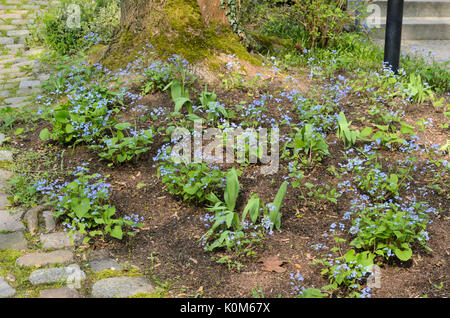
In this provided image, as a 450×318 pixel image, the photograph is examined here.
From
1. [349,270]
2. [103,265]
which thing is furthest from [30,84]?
[349,270]

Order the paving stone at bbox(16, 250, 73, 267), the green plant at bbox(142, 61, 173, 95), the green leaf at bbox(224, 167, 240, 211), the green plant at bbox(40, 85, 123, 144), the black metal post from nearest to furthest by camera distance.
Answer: the paving stone at bbox(16, 250, 73, 267), the green leaf at bbox(224, 167, 240, 211), the green plant at bbox(40, 85, 123, 144), the green plant at bbox(142, 61, 173, 95), the black metal post

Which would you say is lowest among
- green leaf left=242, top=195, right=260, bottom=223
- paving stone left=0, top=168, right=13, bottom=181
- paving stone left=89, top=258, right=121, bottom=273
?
paving stone left=89, top=258, right=121, bottom=273

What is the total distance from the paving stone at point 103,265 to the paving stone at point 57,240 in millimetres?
266

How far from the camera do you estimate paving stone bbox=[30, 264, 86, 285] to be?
10.1 feet

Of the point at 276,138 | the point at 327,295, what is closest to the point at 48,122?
the point at 276,138

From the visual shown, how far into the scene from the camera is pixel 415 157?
13.2 feet

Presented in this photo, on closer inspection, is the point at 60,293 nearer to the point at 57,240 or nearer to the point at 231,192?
the point at 57,240

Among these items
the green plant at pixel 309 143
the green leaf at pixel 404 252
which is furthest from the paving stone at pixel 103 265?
the green leaf at pixel 404 252

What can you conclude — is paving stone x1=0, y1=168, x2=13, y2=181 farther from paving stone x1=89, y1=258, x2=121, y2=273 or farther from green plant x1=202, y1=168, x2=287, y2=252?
green plant x1=202, y1=168, x2=287, y2=252

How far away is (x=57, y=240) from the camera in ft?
11.5

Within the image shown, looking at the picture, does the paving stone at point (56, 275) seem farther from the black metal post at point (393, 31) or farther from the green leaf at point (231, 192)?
the black metal post at point (393, 31)

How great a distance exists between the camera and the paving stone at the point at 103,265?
3247 mm

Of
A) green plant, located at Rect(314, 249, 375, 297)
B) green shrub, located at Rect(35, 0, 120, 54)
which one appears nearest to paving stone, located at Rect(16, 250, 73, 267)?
green plant, located at Rect(314, 249, 375, 297)

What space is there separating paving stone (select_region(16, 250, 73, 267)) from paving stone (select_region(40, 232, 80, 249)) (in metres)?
0.08
